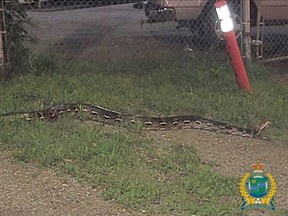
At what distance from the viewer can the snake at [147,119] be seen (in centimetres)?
548

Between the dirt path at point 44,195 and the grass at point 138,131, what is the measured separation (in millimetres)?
114

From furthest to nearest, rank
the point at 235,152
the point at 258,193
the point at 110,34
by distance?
the point at 110,34 < the point at 235,152 < the point at 258,193

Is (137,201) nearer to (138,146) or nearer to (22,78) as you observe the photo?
(138,146)

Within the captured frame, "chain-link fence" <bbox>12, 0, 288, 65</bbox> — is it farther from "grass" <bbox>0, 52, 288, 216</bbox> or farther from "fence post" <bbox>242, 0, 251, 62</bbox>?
"grass" <bbox>0, 52, 288, 216</bbox>

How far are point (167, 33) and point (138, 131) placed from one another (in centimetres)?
562

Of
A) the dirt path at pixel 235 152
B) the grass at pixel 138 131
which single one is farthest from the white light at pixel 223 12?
the dirt path at pixel 235 152

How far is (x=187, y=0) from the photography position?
30.5 feet

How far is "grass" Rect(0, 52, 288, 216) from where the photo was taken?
412 cm

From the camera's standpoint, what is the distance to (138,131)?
5.36 m

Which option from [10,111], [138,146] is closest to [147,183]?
[138,146]

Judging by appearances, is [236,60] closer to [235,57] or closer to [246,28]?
[235,57]

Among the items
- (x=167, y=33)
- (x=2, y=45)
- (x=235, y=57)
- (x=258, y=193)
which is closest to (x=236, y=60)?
(x=235, y=57)

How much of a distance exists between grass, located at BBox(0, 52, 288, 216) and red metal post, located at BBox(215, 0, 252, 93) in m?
0.12

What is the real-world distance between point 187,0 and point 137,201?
599cm
